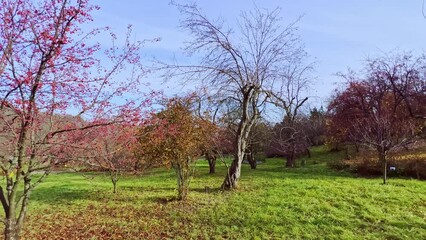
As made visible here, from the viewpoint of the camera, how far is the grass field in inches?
265

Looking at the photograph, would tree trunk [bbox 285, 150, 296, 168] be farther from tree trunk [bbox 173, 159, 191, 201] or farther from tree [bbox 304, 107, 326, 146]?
tree trunk [bbox 173, 159, 191, 201]

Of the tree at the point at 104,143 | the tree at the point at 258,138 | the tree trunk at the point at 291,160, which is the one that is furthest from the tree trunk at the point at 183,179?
the tree trunk at the point at 291,160

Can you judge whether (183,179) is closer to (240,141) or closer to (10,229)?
(240,141)

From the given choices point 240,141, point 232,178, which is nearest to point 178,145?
point 232,178

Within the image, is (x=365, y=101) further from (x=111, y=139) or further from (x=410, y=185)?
(x=111, y=139)

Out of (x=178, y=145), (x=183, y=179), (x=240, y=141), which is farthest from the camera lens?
(x=240, y=141)

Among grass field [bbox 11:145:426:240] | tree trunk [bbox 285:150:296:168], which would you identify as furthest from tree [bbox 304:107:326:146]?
grass field [bbox 11:145:426:240]

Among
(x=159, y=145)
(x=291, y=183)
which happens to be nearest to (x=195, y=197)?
(x=159, y=145)

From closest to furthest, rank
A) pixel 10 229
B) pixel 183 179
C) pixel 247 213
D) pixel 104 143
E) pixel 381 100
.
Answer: pixel 10 229 → pixel 104 143 → pixel 247 213 → pixel 183 179 → pixel 381 100

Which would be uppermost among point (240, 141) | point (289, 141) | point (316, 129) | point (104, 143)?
point (316, 129)

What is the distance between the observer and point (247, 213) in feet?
25.6

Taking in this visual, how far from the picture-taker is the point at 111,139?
5648mm

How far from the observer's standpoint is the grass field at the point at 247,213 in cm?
672

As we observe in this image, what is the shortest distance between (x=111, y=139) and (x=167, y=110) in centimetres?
414
